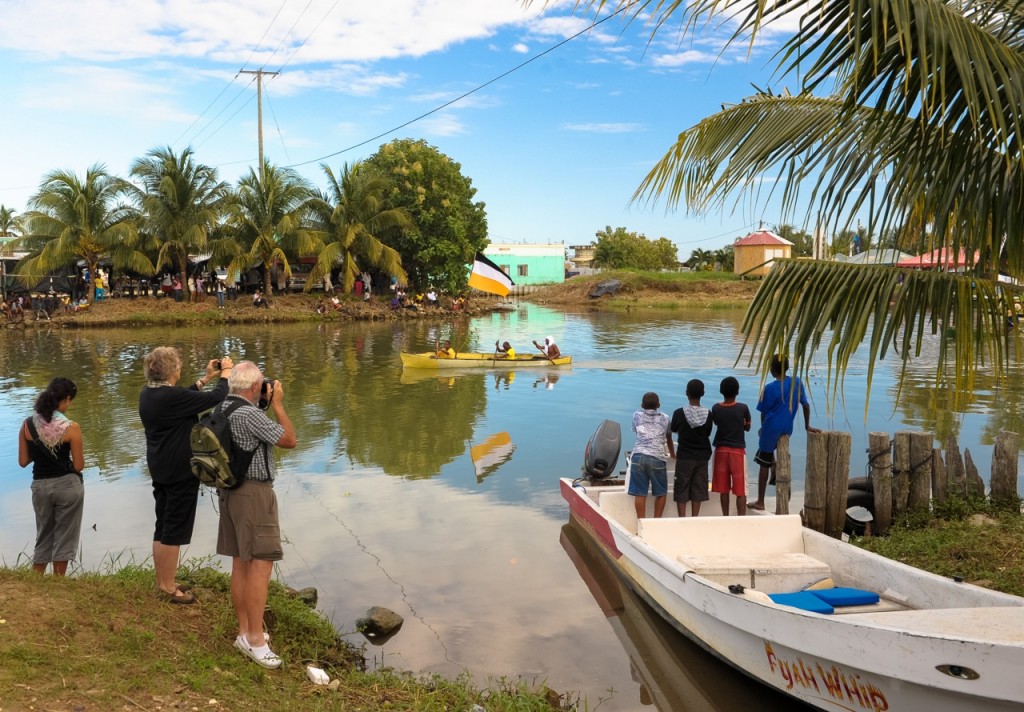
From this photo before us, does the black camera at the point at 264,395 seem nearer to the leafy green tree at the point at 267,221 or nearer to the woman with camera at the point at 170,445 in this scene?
the woman with camera at the point at 170,445

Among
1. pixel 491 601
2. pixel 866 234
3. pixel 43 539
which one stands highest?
pixel 866 234

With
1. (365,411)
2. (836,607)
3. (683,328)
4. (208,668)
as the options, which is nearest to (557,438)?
(365,411)

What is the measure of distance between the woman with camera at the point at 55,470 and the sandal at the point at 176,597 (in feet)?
2.87

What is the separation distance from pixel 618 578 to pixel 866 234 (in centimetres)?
505

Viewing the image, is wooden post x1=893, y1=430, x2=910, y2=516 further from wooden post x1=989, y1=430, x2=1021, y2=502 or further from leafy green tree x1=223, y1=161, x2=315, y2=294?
leafy green tree x1=223, y1=161, x2=315, y2=294

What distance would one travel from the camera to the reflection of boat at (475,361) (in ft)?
81.8

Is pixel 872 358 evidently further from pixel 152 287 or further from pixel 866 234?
pixel 152 287

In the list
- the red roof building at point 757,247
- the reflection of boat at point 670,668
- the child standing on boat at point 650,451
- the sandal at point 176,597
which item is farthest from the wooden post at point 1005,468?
the red roof building at point 757,247

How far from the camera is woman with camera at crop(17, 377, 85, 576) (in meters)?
6.41

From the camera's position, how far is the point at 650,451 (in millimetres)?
8688

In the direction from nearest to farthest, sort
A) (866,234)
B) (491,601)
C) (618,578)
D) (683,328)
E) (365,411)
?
(866,234)
(491,601)
(618,578)
(365,411)
(683,328)

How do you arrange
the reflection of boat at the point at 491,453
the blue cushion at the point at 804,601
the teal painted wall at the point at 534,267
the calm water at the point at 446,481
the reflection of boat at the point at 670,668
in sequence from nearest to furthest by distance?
the blue cushion at the point at 804,601 → the reflection of boat at the point at 670,668 → the calm water at the point at 446,481 → the reflection of boat at the point at 491,453 → the teal painted wall at the point at 534,267

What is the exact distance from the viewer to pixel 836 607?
6422mm

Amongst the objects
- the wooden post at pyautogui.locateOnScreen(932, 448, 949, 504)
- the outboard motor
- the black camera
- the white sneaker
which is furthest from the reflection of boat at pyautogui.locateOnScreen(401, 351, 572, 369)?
the white sneaker
